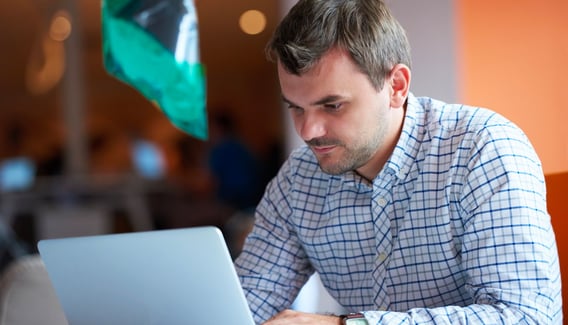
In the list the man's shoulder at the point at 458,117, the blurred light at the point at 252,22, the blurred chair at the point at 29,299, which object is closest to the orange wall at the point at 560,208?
the man's shoulder at the point at 458,117

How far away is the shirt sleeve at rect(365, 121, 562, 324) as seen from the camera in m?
1.42

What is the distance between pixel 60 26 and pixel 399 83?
7768mm

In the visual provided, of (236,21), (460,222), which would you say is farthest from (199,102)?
(236,21)

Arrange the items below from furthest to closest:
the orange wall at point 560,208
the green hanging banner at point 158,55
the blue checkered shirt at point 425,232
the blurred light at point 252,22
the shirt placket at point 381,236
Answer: the blurred light at point 252,22, the green hanging banner at point 158,55, the orange wall at point 560,208, the shirt placket at point 381,236, the blue checkered shirt at point 425,232

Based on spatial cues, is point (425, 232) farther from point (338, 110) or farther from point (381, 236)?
point (338, 110)

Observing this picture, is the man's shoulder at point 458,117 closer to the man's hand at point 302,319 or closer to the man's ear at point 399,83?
the man's ear at point 399,83

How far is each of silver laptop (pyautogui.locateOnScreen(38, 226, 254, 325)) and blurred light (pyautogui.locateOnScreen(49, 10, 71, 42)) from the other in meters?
7.02

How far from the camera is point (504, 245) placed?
145cm

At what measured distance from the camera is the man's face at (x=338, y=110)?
5.26 ft

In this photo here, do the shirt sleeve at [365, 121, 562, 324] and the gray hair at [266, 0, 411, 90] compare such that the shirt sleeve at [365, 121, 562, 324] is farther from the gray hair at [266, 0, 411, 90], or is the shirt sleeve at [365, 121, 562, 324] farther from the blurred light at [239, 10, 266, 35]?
the blurred light at [239, 10, 266, 35]

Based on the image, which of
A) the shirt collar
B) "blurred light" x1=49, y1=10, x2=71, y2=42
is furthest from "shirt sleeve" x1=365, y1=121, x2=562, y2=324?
"blurred light" x1=49, y1=10, x2=71, y2=42

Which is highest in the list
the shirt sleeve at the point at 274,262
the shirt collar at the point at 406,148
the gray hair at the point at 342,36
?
the gray hair at the point at 342,36

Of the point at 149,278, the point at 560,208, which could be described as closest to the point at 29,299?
the point at 149,278

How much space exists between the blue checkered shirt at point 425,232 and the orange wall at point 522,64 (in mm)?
341
